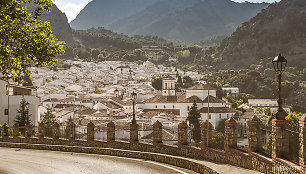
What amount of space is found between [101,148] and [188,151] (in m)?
6.29

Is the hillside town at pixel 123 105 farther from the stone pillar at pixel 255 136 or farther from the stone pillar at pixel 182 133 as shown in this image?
the stone pillar at pixel 255 136

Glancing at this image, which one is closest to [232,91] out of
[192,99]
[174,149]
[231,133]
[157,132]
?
[192,99]

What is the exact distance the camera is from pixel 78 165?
53.4ft

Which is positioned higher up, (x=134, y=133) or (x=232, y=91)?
(x=232, y=91)

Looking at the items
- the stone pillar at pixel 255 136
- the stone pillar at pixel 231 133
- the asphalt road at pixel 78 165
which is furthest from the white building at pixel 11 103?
the stone pillar at pixel 255 136

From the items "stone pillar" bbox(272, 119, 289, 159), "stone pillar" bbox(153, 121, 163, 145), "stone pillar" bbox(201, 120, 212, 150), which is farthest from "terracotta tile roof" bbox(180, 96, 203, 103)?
"stone pillar" bbox(272, 119, 289, 159)

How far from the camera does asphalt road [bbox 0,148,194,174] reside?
14.5 meters

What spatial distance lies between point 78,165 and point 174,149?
4.20 metres

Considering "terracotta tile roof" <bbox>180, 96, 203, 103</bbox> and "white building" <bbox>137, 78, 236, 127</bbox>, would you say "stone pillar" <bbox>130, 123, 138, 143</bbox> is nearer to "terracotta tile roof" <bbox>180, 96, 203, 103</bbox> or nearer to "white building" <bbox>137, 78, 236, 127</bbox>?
"white building" <bbox>137, 78, 236, 127</bbox>

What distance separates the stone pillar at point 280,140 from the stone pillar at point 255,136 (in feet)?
3.92

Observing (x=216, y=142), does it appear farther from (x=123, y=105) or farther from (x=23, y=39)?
→ (x=123, y=105)

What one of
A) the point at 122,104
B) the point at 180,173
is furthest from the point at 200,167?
the point at 122,104

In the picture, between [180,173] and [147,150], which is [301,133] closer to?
[180,173]

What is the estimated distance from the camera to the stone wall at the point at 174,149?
34.7 feet
